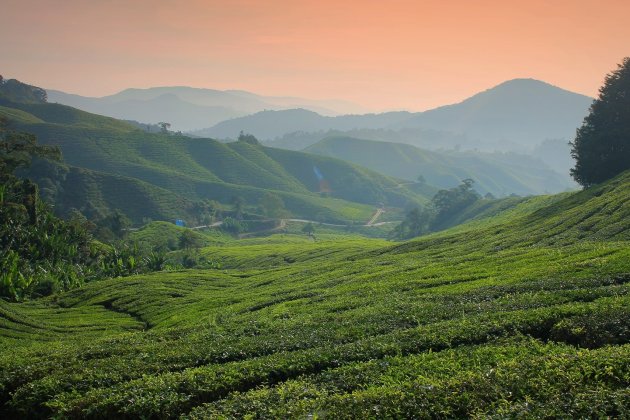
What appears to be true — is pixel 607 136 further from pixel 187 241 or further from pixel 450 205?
pixel 450 205

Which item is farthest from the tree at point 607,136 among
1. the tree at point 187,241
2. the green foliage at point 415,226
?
the green foliage at point 415,226

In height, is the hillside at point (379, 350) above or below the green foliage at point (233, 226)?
above

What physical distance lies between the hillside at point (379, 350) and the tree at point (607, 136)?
108 feet

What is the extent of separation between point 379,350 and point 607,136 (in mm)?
62551

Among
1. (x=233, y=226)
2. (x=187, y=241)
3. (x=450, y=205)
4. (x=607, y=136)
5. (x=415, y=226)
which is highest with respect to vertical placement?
(x=607, y=136)

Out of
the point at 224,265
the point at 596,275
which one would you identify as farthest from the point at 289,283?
the point at 224,265

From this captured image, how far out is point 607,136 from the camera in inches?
2672

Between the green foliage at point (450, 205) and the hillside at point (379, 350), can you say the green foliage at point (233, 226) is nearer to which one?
the green foliage at point (450, 205)

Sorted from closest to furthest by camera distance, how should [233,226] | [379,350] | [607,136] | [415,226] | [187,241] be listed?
[379,350]
[607,136]
[187,241]
[415,226]
[233,226]

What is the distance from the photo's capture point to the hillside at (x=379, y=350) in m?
13.7

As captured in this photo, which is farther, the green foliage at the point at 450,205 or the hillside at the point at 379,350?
the green foliage at the point at 450,205

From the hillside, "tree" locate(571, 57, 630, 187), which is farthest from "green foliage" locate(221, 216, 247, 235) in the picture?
the hillside

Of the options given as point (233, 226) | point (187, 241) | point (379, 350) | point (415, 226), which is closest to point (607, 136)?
point (379, 350)

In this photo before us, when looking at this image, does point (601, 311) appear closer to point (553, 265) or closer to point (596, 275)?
point (596, 275)
